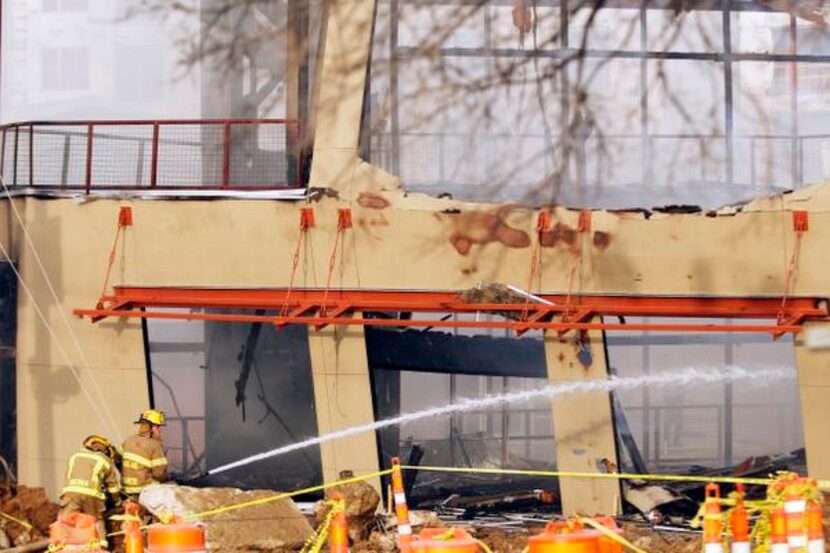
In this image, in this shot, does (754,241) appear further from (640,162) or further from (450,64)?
(450,64)

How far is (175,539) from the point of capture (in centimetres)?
1159

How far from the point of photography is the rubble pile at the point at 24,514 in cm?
1891

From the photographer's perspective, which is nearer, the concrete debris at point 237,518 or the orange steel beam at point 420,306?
the concrete debris at point 237,518

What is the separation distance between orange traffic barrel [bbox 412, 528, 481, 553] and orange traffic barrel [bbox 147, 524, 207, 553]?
77.4 inches

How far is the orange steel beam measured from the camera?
20328 millimetres

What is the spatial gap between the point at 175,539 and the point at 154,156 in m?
10.7

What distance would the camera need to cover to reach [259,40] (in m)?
23.3

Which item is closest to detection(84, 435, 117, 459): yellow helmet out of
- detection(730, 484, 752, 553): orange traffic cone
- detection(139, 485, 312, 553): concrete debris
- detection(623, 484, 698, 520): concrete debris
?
detection(139, 485, 312, 553): concrete debris

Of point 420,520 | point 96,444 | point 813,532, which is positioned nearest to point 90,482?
point 96,444

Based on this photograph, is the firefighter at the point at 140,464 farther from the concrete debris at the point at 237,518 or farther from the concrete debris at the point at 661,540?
the concrete debris at the point at 661,540

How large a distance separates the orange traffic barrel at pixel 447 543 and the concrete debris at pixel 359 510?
800 centimetres

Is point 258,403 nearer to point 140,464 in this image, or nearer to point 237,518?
point 237,518

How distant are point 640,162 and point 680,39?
1904 millimetres

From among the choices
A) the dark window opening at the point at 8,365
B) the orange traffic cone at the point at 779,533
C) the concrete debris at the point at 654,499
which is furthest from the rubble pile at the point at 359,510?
the orange traffic cone at the point at 779,533
